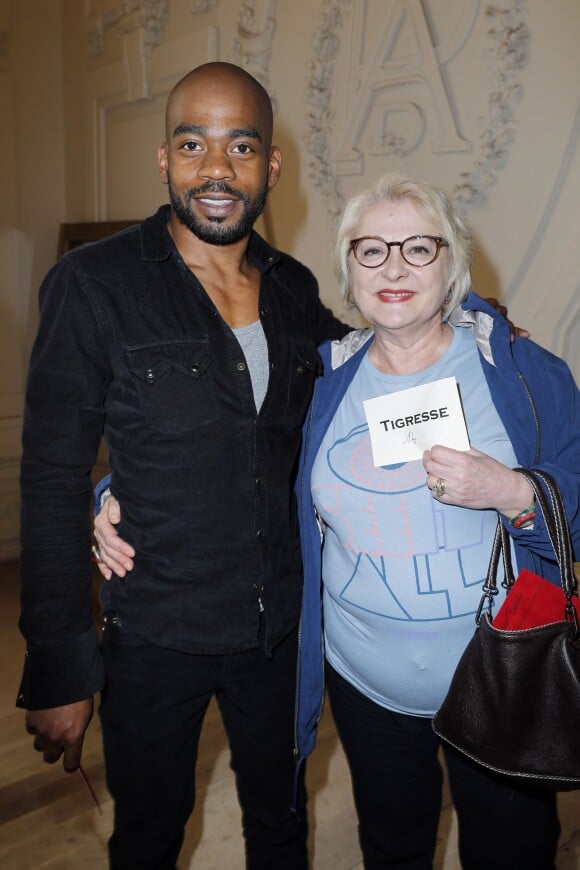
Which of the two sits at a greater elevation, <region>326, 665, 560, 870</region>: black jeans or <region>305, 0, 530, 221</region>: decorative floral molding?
<region>305, 0, 530, 221</region>: decorative floral molding

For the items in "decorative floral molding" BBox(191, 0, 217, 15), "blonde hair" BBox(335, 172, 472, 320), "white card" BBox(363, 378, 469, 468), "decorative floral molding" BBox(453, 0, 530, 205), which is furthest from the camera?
"decorative floral molding" BBox(191, 0, 217, 15)

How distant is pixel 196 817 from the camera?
233cm

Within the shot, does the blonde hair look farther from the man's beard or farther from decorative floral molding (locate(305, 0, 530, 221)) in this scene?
decorative floral molding (locate(305, 0, 530, 221))

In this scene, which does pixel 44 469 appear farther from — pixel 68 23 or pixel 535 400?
pixel 68 23

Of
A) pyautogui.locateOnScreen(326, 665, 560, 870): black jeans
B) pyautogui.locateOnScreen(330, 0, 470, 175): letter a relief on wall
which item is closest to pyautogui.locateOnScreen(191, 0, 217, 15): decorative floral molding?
pyautogui.locateOnScreen(330, 0, 470, 175): letter a relief on wall

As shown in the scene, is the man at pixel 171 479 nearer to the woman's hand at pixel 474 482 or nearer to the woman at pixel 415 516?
the woman at pixel 415 516

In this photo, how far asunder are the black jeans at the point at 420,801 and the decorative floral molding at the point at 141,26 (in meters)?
3.38

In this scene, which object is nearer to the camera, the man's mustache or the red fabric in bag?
the red fabric in bag

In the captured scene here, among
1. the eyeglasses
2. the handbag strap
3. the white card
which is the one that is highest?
the eyeglasses

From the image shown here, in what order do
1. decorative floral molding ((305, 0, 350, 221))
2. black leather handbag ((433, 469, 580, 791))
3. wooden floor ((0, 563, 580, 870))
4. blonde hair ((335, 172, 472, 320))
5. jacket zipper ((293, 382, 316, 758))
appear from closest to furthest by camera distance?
black leather handbag ((433, 469, 580, 791))
blonde hair ((335, 172, 472, 320))
jacket zipper ((293, 382, 316, 758))
wooden floor ((0, 563, 580, 870))
decorative floral molding ((305, 0, 350, 221))

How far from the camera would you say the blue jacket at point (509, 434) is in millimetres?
1410

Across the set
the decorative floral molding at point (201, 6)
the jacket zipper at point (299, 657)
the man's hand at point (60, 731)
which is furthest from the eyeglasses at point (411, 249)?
the decorative floral molding at point (201, 6)

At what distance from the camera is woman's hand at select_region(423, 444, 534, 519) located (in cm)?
130

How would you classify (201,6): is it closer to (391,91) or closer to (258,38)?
(258,38)
